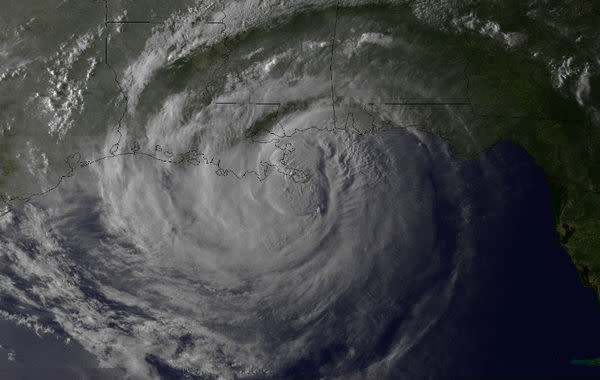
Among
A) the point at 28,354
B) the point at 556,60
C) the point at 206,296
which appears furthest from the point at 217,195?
the point at 556,60

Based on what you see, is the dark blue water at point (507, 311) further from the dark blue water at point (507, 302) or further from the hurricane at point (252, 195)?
the hurricane at point (252, 195)

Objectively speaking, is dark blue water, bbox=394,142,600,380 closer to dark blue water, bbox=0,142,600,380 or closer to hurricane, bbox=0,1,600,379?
dark blue water, bbox=0,142,600,380

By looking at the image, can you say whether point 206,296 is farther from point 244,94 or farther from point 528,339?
point 528,339

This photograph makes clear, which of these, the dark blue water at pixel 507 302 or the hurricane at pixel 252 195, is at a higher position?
the hurricane at pixel 252 195

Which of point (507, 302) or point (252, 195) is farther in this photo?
point (252, 195)

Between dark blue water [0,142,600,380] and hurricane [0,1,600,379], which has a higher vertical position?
hurricane [0,1,600,379]

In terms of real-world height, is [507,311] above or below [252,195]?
below

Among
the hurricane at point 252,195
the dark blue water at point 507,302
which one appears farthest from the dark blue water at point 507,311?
the hurricane at point 252,195

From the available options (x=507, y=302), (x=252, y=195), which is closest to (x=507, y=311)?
(x=507, y=302)

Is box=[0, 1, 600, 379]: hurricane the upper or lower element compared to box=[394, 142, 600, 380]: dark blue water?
upper

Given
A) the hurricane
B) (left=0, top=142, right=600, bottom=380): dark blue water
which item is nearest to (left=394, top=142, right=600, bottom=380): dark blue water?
(left=0, top=142, right=600, bottom=380): dark blue water

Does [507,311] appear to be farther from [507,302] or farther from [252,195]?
[252,195]

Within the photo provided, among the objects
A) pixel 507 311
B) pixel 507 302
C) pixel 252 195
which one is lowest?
pixel 507 311
